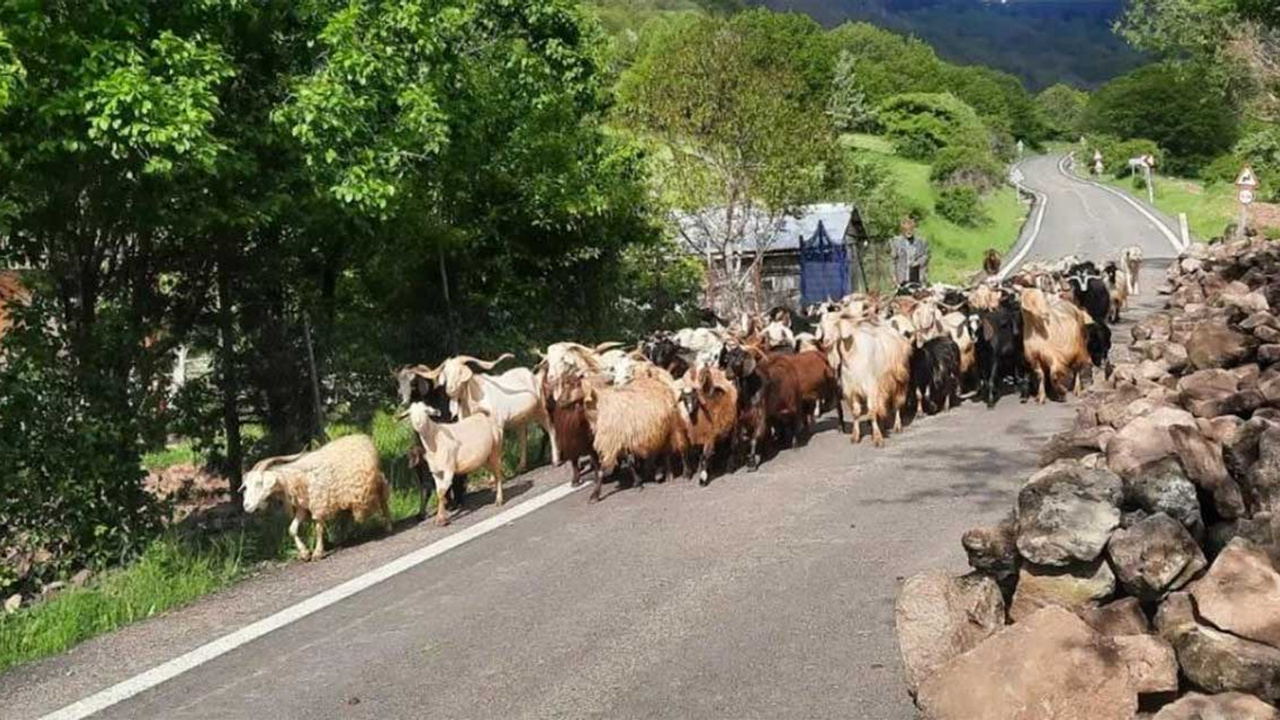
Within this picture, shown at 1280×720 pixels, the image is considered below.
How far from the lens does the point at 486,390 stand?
451 inches

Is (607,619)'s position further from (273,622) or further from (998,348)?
(998,348)

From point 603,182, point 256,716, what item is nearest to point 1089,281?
point 603,182

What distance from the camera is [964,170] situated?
229 feet

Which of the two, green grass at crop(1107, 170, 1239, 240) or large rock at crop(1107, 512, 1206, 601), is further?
green grass at crop(1107, 170, 1239, 240)

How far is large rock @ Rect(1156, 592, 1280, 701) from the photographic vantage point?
12.3 feet

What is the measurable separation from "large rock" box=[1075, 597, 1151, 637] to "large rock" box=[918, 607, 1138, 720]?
18 cm

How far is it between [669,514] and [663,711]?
12.6 feet

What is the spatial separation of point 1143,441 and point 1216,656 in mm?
1519

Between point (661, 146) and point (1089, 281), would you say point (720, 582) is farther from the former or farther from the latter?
point (661, 146)

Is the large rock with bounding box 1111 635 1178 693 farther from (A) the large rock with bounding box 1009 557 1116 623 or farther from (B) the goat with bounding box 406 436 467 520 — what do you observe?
(B) the goat with bounding box 406 436 467 520

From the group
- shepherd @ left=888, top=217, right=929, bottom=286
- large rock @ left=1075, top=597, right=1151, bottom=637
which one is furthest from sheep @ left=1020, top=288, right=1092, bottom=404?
shepherd @ left=888, top=217, right=929, bottom=286

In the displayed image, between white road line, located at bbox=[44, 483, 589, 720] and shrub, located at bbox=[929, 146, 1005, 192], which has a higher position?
shrub, located at bbox=[929, 146, 1005, 192]

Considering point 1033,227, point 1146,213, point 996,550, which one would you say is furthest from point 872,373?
point 1146,213

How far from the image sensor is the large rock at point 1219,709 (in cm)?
362
